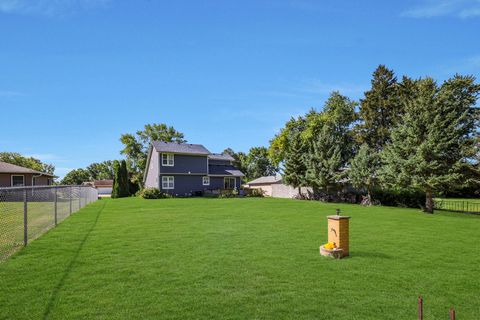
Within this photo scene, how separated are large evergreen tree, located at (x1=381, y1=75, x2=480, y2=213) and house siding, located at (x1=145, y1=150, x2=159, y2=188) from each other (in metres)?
23.9

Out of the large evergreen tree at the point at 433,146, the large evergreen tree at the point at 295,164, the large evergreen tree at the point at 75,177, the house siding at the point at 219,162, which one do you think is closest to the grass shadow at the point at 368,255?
the large evergreen tree at the point at 433,146

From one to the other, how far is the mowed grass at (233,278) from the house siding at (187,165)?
79.4 ft

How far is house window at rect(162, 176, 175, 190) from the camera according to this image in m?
33.7

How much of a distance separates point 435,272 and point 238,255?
14.2 feet

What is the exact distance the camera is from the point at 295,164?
31.5 m

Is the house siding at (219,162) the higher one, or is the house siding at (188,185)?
the house siding at (219,162)

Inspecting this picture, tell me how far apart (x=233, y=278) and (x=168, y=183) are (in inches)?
1153

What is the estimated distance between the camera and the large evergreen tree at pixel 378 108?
36312 mm

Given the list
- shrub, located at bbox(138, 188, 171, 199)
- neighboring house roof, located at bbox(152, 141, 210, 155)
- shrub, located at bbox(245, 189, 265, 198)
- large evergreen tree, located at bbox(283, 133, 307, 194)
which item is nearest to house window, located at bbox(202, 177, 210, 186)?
neighboring house roof, located at bbox(152, 141, 210, 155)

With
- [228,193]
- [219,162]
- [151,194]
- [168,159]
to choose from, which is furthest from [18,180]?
[219,162]

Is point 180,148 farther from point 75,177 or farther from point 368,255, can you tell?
point 75,177

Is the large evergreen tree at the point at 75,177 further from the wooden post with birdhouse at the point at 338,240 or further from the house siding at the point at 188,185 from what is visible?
the wooden post with birdhouse at the point at 338,240

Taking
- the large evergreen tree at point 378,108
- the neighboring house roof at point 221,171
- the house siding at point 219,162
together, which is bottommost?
the neighboring house roof at point 221,171

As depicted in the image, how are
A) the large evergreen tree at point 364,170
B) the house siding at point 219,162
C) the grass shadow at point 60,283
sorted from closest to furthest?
the grass shadow at point 60,283
the large evergreen tree at point 364,170
the house siding at point 219,162
